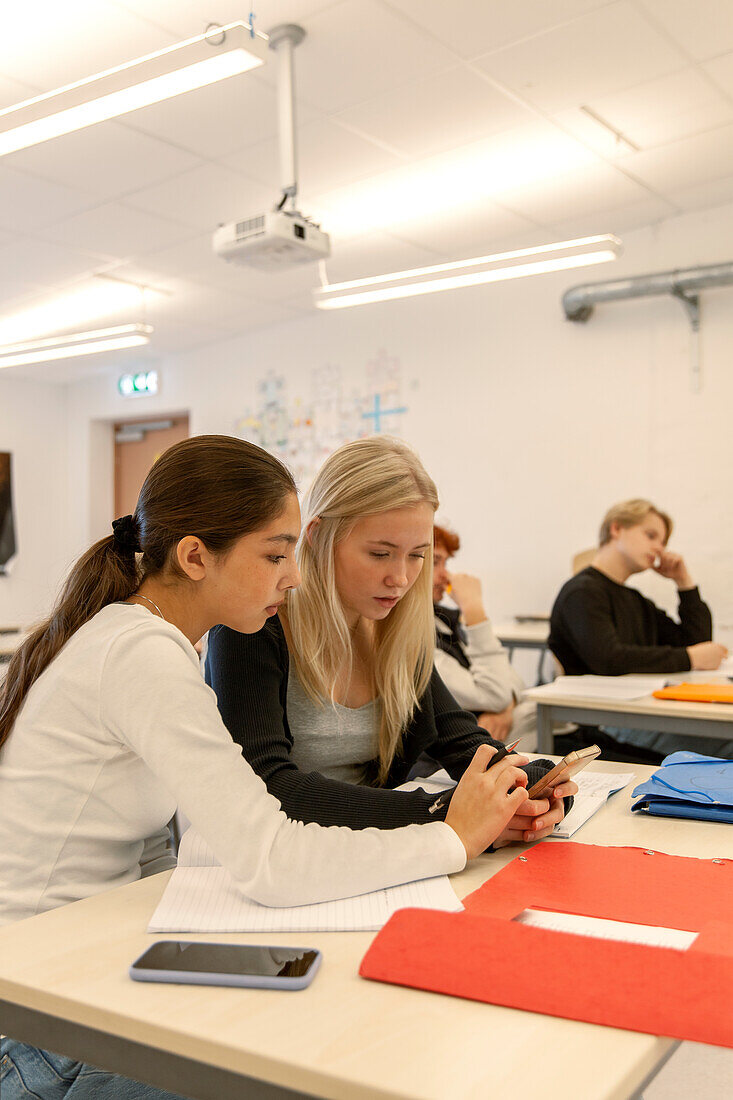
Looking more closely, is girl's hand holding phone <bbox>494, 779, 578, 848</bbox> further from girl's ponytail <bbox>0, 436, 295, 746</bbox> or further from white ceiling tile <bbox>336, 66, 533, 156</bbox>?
white ceiling tile <bbox>336, 66, 533, 156</bbox>

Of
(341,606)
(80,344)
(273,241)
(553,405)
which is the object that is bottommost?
(341,606)

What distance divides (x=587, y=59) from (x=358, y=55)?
863 mm

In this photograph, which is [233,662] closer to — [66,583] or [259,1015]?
[66,583]

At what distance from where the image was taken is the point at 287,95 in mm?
3436

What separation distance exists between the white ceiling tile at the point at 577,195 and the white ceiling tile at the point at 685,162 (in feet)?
0.32

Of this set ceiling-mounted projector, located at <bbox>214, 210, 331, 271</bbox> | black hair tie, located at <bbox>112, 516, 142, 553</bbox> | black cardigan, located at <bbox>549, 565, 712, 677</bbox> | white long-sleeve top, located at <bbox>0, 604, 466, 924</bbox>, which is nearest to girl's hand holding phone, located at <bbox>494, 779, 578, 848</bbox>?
white long-sleeve top, located at <bbox>0, 604, 466, 924</bbox>

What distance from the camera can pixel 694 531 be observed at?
200 inches

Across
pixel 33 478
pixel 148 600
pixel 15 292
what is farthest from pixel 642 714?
pixel 33 478

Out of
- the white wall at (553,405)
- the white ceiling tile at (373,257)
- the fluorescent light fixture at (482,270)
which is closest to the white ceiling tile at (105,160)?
the fluorescent light fixture at (482,270)

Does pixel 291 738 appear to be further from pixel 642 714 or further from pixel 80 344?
pixel 80 344

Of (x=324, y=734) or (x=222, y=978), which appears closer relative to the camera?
(x=222, y=978)

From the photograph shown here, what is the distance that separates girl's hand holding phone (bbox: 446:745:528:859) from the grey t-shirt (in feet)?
1.28

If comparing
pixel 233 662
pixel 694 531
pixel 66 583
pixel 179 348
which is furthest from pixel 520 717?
pixel 179 348

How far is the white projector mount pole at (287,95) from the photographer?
324 cm
